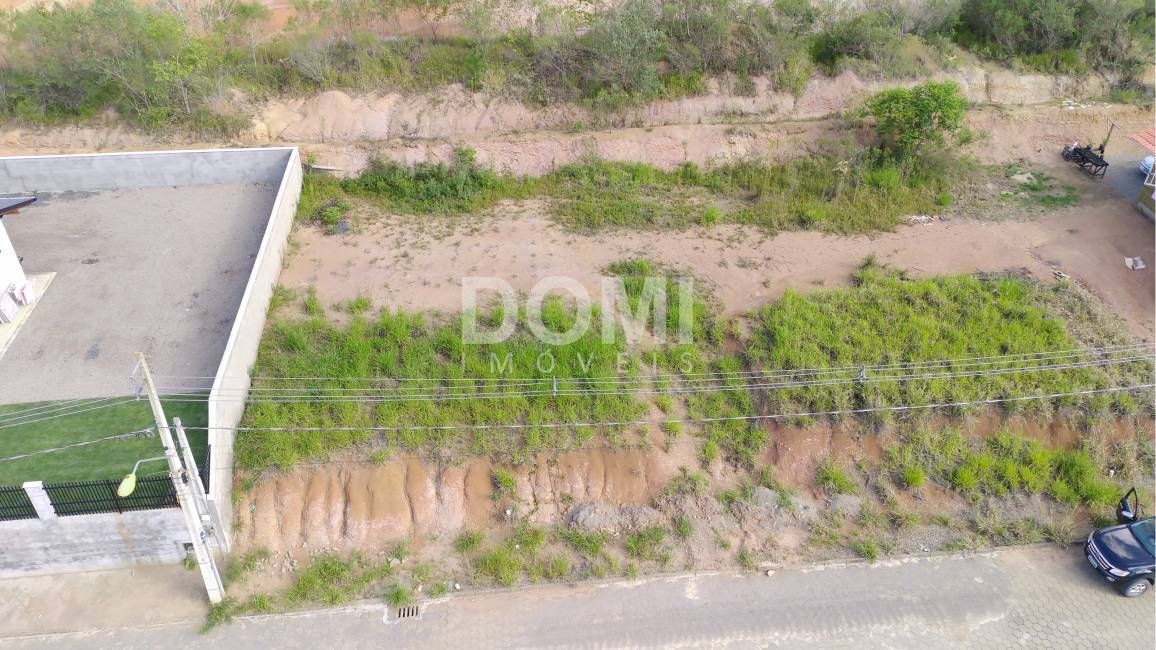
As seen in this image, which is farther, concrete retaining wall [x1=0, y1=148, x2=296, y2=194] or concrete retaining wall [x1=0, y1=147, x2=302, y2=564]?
concrete retaining wall [x1=0, y1=148, x2=296, y2=194]

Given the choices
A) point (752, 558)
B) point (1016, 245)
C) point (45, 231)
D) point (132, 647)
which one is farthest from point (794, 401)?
point (45, 231)

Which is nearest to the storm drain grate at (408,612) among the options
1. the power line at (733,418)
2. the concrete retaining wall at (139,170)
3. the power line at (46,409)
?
the power line at (733,418)

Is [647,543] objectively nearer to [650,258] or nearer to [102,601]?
[650,258]

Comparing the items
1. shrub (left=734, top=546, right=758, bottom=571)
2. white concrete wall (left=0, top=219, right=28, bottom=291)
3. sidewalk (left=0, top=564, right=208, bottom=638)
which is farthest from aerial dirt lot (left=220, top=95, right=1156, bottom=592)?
white concrete wall (left=0, top=219, right=28, bottom=291)

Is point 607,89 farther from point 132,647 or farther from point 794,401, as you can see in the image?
point 132,647

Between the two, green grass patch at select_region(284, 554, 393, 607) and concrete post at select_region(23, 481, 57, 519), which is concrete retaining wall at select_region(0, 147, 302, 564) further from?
green grass patch at select_region(284, 554, 393, 607)

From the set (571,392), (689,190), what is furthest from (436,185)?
(571,392)
